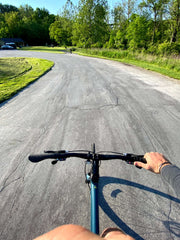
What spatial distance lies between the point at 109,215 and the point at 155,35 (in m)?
39.7

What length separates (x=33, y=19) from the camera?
76.6 metres

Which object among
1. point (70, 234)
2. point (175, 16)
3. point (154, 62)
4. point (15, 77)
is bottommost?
point (15, 77)

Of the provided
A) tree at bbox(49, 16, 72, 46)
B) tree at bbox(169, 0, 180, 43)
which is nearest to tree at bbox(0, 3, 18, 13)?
tree at bbox(49, 16, 72, 46)

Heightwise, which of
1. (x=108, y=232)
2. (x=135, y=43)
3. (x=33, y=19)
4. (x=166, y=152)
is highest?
(x=33, y=19)

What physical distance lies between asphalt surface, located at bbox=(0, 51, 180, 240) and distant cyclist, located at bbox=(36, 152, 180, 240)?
109 cm

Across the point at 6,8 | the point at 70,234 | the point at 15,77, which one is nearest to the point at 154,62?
the point at 15,77

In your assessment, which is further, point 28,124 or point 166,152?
point 28,124

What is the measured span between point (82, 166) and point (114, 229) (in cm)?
188

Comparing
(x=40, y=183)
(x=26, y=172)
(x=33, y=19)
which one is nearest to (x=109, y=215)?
(x=40, y=183)

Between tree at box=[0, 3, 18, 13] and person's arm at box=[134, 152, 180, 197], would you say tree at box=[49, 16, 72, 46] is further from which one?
person's arm at box=[134, 152, 180, 197]

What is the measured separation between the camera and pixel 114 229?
3.60 ft

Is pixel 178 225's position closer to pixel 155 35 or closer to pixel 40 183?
pixel 40 183

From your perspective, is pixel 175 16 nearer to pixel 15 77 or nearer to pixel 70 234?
pixel 15 77

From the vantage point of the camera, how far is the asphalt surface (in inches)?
80.9
